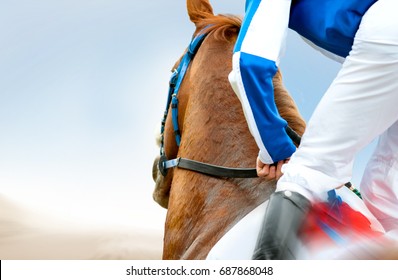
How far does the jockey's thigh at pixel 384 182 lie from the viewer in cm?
208

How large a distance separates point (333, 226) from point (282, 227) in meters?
0.27

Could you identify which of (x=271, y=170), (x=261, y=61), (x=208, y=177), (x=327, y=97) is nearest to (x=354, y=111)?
(x=327, y=97)

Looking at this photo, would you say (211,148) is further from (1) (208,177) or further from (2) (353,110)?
(2) (353,110)

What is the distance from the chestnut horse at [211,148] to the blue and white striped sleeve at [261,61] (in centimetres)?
66

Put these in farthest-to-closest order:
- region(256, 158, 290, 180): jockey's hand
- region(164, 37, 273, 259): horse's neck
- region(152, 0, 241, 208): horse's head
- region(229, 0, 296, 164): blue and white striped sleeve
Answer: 1. region(152, 0, 241, 208): horse's head
2. region(164, 37, 273, 259): horse's neck
3. region(256, 158, 290, 180): jockey's hand
4. region(229, 0, 296, 164): blue and white striped sleeve

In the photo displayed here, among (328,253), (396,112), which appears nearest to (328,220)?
(328,253)

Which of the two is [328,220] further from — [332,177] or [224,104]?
[224,104]

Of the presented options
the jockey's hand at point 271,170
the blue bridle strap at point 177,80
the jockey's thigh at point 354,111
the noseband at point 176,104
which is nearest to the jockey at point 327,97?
the jockey's thigh at point 354,111

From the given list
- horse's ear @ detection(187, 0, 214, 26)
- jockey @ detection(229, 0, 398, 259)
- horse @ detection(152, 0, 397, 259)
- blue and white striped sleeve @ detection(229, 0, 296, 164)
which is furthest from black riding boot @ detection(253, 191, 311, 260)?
horse's ear @ detection(187, 0, 214, 26)

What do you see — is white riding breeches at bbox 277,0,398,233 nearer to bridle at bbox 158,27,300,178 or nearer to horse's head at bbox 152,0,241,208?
bridle at bbox 158,27,300,178

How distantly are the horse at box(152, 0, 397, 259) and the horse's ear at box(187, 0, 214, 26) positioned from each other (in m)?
0.02

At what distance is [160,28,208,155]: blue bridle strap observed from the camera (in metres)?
3.34

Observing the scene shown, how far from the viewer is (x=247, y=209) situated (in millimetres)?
2658

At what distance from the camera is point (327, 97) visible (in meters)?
1.89
